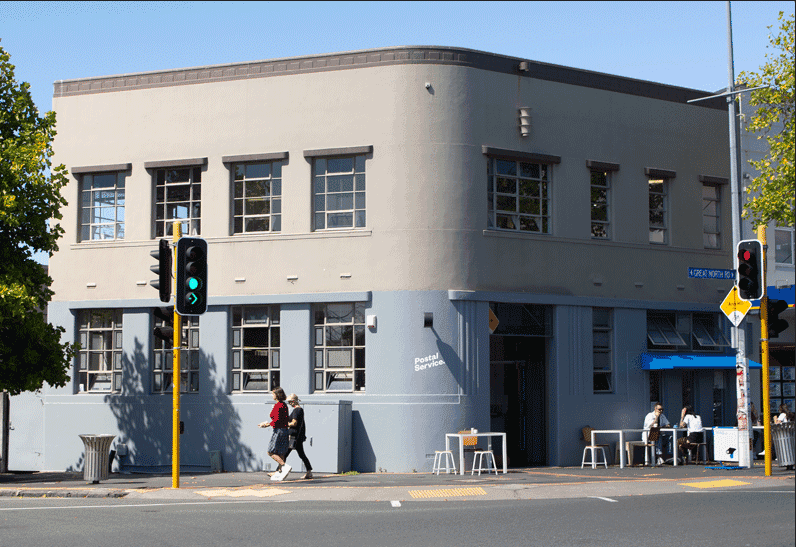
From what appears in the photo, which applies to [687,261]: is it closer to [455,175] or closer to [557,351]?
[557,351]

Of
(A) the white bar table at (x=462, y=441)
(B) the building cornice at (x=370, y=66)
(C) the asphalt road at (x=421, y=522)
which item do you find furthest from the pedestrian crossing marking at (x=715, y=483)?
(B) the building cornice at (x=370, y=66)

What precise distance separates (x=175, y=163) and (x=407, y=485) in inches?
387

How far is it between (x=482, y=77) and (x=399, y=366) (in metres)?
6.72

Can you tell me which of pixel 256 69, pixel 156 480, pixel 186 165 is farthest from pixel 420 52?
pixel 156 480

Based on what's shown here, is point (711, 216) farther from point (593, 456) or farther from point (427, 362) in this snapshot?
point (427, 362)

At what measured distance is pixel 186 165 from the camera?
75.0 feet

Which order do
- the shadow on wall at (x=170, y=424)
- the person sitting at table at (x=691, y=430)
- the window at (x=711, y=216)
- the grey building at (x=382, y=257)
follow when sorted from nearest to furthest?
the grey building at (x=382, y=257)
the shadow on wall at (x=170, y=424)
the person sitting at table at (x=691, y=430)
the window at (x=711, y=216)

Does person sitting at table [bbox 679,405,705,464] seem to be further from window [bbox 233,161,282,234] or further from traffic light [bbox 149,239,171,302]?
traffic light [bbox 149,239,171,302]

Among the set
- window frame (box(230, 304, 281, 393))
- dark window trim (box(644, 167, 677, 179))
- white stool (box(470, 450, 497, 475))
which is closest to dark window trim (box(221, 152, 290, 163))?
window frame (box(230, 304, 281, 393))

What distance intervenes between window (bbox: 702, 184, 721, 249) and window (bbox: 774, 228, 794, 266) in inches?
95.7

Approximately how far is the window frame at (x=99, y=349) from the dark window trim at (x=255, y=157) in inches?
177

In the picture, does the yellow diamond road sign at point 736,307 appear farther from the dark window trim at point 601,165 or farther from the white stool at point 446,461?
the white stool at point 446,461

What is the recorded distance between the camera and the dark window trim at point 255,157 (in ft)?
72.9

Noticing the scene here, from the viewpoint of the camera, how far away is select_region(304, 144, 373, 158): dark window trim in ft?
71.3
